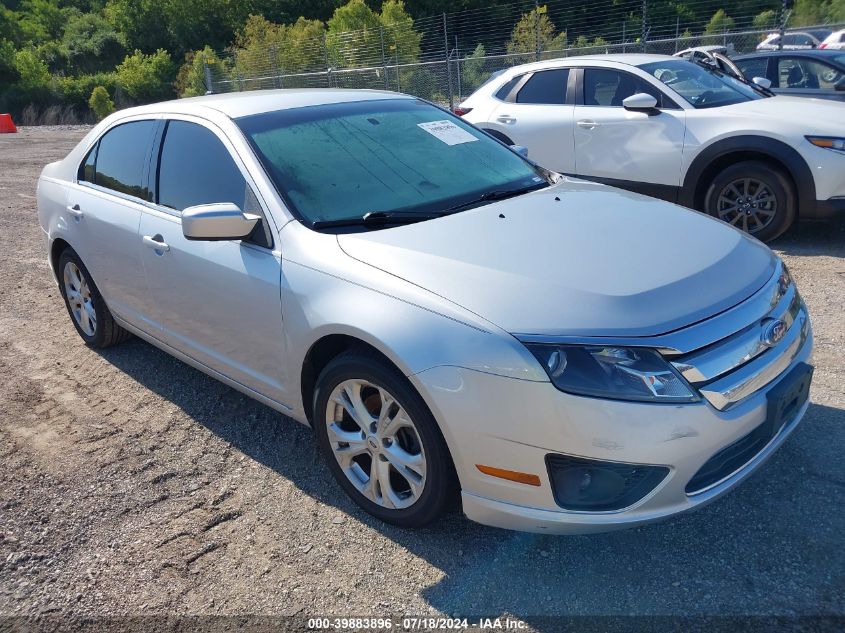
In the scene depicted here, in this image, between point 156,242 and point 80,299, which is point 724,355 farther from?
point 80,299

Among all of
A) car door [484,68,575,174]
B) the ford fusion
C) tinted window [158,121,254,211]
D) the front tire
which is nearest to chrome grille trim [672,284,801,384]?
the ford fusion

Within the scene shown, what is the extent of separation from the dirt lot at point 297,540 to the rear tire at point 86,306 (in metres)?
0.74

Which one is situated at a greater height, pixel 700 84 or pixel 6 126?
pixel 700 84

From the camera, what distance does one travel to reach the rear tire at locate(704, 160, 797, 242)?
6148 mm

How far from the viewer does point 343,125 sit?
3748 millimetres

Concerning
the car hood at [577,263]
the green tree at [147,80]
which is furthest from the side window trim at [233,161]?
the green tree at [147,80]

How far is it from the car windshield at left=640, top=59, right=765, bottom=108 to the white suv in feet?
0.04

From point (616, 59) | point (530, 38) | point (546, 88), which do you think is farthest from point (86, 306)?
point (530, 38)

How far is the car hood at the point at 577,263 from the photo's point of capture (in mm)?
2467

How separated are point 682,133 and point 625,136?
1.77ft

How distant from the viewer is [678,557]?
8.89ft

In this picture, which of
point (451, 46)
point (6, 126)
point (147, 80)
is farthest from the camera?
point (147, 80)

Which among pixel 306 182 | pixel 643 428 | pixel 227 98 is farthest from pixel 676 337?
pixel 227 98

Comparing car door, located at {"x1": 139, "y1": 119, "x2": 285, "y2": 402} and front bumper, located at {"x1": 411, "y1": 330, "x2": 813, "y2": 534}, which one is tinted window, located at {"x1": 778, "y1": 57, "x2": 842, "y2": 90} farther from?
car door, located at {"x1": 139, "y1": 119, "x2": 285, "y2": 402}
